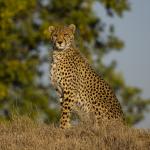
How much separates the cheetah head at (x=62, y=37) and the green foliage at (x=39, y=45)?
39.6 feet

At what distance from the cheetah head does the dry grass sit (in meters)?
1.58

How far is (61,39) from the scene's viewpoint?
1169 centimetres

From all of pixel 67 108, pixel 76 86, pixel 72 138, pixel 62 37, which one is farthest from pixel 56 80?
pixel 72 138

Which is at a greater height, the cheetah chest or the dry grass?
the cheetah chest

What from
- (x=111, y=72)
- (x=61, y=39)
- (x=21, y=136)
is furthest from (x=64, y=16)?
(x=21, y=136)

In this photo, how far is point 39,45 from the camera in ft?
88.5

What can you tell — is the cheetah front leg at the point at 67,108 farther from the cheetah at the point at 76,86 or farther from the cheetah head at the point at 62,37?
the cheetah head at the point at 62,37

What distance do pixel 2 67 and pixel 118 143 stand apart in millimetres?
15918

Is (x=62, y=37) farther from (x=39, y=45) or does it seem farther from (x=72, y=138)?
(x=39, y=45)

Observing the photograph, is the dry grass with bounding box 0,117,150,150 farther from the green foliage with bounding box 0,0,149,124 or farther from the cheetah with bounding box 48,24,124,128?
the green foliage with bounding box 0,0,149,124

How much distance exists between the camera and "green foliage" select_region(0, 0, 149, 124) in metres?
24.8

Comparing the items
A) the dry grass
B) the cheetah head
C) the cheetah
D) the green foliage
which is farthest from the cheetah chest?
the green foliage

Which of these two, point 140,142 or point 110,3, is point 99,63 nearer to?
point 110,3

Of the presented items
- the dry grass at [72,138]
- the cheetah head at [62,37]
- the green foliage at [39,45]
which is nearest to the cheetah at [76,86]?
the cheetah head at [62,37]
